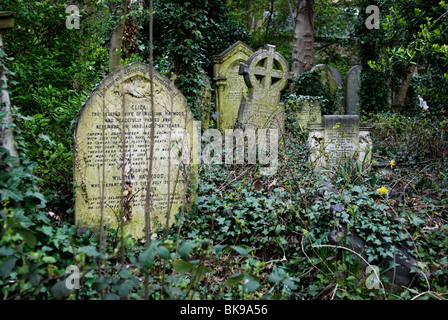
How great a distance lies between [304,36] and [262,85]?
5.73 m

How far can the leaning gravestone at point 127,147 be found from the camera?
339 centimetres

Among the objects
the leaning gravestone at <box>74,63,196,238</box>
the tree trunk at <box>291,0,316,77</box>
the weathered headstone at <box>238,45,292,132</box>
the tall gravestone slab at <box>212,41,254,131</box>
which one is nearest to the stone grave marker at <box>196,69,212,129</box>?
the weathered headstone at <box>238,45,292,132</box>

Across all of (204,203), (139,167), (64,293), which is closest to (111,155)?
(139,167)

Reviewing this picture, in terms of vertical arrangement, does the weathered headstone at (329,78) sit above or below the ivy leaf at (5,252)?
above

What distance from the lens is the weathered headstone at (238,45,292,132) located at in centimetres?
731

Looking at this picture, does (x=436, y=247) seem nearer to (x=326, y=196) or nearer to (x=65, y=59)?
(x=326, y=196)

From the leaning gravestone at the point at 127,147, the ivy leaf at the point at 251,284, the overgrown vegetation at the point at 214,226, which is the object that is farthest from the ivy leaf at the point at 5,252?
the leaning gravestone at the point at 127,147

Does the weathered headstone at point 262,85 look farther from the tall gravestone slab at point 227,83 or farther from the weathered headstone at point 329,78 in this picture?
the weathered headstone at point 329,78

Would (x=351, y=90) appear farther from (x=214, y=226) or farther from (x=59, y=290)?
(x=59, y=290)

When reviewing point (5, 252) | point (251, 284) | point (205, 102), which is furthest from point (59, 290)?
point (205, 102)

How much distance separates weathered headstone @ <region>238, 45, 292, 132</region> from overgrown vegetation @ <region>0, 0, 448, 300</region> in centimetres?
187

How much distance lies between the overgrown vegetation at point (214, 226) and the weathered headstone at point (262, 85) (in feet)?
6.13

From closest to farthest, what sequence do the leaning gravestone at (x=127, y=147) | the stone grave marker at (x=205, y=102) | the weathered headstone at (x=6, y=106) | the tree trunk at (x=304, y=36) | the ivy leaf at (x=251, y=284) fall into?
the ivy leaf at (x=251, y=284), the weathered headstone at (x=6, y=106), the leaning gravestone at (x=127, y=147), the stone grave marker at (x=205, y=102), the tree trunk at (x=304, y=36)

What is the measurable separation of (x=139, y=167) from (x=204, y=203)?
851mm
